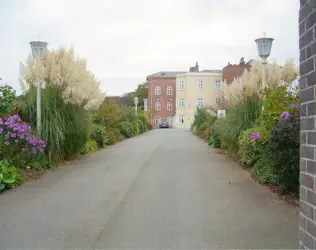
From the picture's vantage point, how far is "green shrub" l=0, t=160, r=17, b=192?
6.75m

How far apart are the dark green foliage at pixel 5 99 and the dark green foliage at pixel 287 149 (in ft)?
19.8

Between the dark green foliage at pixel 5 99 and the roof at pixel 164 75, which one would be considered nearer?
the dark green foliage at pixel 5 99

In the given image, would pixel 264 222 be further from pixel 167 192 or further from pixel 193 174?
pixel 193 174

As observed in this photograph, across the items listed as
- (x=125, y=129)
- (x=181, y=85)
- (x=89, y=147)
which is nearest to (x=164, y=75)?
(x=181, y=85)

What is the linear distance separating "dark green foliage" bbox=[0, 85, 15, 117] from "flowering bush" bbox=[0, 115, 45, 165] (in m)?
0.39

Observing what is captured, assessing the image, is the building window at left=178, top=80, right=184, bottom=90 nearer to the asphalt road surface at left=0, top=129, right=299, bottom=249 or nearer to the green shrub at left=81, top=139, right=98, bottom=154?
the green shrub at left=81, top=139, right=98, bottom=154

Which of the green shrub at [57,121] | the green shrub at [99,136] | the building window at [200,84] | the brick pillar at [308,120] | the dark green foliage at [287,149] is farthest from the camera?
the building window at [200,84]

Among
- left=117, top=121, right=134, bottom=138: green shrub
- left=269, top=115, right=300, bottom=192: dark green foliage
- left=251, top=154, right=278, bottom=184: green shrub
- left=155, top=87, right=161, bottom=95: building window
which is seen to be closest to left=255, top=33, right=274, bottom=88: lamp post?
left=251, top=154, right=278, bottom=184: green shrub

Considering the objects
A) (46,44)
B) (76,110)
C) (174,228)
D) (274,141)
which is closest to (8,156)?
(76,110)

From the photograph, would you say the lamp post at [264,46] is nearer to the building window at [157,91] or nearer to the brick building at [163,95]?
the brick building at [163,95]

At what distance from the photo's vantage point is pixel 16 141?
304 inches

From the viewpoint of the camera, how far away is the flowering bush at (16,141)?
778cm

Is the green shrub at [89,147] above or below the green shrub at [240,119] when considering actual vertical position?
below

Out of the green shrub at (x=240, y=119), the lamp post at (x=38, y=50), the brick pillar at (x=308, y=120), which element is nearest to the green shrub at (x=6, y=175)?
the lamp post at (x=38, y=50)
